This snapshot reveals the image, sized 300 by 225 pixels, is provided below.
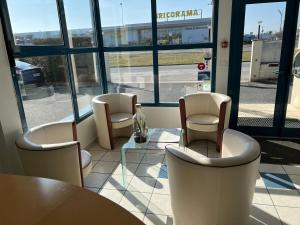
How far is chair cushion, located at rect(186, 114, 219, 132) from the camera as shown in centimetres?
346

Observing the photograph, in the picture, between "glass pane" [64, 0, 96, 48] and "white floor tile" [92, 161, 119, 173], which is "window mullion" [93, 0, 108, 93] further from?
"white floor tile" [92, 161, 119, 173]

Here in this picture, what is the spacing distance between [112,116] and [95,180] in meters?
1.27

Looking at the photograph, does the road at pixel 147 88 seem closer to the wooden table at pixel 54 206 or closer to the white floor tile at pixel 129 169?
the white floor tile at pixel 129 169

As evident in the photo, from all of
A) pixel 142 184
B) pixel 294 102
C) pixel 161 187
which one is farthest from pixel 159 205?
pixel 294 102

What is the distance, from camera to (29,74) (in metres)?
2.77

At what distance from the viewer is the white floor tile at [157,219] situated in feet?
7.04

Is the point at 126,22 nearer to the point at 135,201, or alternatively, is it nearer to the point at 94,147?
the point at 94,147

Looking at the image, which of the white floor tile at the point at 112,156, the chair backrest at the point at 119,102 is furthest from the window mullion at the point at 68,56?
the white floor tile at the point at 112,156

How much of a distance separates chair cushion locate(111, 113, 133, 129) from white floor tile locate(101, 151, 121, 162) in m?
0.40

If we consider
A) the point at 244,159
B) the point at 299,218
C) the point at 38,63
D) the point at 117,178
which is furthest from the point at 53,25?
the point at 299,218

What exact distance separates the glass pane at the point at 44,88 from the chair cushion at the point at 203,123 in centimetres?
182

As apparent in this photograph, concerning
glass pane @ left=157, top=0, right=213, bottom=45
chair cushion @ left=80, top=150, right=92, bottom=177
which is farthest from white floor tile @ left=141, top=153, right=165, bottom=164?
glass pane @ left=157, top=0, right=213, bottom=45

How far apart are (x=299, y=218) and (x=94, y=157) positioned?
8.50 feet

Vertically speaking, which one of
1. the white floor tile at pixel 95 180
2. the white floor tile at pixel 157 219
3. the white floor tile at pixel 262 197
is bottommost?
the white floor tile at pixel 157 219
